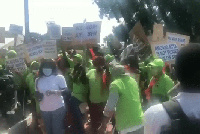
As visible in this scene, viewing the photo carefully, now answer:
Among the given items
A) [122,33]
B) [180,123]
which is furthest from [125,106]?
[122,33]

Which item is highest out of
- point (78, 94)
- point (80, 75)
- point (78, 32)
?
point (78, 32)

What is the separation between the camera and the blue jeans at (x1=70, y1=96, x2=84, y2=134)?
686 centimetres

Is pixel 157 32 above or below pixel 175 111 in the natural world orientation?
above

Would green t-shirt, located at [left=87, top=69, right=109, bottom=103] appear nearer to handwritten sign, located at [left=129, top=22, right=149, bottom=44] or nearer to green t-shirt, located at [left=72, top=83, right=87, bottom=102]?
green t-shirt, located at [left=72, top=83, right=87, bottom=102]

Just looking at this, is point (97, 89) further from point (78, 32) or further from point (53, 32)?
point (53, 32)

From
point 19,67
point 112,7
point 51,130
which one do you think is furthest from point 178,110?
point 112,7

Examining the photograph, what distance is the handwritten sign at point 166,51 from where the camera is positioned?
6402 millimetres

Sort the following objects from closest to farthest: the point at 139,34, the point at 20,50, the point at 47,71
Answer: the point at 47,71 < the point at 139,34 < the point at 20,50

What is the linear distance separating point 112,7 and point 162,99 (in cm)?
2329

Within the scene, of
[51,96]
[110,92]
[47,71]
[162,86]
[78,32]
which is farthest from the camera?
[78,32]

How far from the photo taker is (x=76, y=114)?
694cm

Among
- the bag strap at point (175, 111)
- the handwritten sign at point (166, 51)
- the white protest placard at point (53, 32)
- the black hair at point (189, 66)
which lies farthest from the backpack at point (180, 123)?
the white protest placard at point (53, 32)

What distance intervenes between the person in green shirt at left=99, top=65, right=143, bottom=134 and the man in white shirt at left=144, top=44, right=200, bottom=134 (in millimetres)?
2654

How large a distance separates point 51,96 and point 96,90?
3.19 feet
